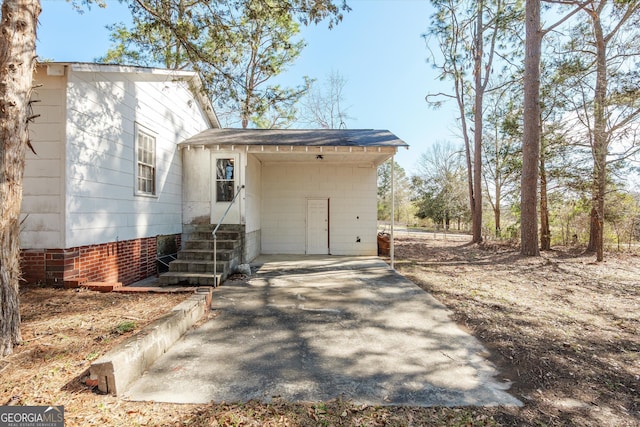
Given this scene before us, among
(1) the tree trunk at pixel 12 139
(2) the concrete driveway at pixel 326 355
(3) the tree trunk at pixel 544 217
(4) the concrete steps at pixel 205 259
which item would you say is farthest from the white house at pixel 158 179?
(3) the tree trunk at pixel 544 217

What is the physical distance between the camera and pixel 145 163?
6.71 metres

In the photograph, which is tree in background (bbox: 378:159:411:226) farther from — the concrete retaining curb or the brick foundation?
the concrete retaining curb

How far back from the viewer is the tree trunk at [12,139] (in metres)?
2.77

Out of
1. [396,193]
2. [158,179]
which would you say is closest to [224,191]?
[158,179]

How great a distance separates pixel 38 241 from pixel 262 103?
4959 millimetres

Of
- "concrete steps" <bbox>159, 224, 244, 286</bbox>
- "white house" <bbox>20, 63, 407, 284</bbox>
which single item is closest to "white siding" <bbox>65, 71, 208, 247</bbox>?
"white house" <bbox>20, 63, 407, 284</bbox>

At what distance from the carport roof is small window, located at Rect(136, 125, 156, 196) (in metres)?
1.20

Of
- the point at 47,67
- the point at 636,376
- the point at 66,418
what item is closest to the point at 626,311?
the point at 636,376

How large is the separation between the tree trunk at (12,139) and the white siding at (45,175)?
1.93 meters

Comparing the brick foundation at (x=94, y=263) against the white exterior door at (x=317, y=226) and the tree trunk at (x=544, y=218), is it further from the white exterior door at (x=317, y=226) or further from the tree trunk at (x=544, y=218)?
the tree trunk at (x=544, y=218)

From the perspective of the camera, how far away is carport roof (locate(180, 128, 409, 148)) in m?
7.93

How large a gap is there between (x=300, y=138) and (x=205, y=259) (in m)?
4.45

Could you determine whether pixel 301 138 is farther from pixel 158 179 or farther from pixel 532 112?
pixel 532 112

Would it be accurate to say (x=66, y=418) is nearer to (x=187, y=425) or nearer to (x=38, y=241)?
(x=187, y=425)
